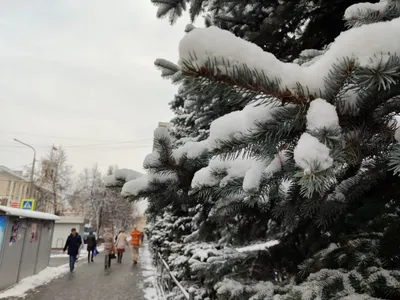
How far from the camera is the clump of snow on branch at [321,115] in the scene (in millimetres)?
861

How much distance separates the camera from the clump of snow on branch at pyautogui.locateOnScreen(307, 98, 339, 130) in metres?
0.86

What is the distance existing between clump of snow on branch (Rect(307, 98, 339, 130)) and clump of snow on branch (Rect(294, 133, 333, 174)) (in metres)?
0.05

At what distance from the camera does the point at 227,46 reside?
820 millimetres

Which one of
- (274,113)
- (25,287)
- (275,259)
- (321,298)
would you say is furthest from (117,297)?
(274,113)

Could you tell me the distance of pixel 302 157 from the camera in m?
0.81

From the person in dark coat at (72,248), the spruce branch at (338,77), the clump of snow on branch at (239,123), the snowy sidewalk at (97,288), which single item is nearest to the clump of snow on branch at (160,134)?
the clump of snow on branch at (239,123)

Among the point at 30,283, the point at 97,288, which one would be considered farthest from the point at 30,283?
the point at 97,288

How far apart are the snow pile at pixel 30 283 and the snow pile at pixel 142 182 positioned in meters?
7.97

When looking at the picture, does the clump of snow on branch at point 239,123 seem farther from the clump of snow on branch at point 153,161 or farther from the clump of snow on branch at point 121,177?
the clump of snow on branch at point 121,177

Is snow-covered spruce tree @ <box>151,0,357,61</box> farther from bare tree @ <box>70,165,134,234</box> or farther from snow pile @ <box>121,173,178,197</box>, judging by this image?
bare tree @ <box>70,165,134,234</box>

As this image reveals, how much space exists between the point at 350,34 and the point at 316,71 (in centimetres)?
14

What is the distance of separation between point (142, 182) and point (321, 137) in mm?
1106

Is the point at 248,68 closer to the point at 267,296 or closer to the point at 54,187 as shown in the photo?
the point at 267,296

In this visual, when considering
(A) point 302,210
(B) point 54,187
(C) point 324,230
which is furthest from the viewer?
(B) point 54,187
